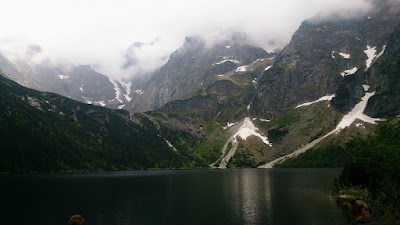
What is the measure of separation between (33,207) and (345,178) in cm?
8189

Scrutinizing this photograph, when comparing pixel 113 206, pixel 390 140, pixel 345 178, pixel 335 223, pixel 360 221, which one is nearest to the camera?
pixel 360 221

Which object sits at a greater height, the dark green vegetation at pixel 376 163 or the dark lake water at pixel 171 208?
the dark green vegetation at pixel 376 163

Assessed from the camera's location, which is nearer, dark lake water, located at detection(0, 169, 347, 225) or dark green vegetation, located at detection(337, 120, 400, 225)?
dark lake water, located at detection(0, 169, 347, 225)

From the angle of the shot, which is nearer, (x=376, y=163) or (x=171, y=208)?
(x=376, y=163)

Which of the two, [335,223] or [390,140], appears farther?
[390,140]

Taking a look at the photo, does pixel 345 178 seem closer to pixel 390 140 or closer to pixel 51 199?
pixel 390 140

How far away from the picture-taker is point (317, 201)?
267ft

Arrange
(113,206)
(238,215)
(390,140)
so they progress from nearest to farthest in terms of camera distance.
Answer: (238,215) < (390,140) < (113,206)

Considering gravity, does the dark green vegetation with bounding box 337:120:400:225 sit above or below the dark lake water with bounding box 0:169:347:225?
above

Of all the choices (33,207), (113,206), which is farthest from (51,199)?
(113,206)

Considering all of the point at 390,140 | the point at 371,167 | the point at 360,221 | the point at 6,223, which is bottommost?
the point at 6,223

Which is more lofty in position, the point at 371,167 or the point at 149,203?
the point at 371,167

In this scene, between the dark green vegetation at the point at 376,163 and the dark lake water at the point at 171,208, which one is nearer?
the dark lake water at the point at 171,208

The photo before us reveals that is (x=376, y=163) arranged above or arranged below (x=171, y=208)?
above
